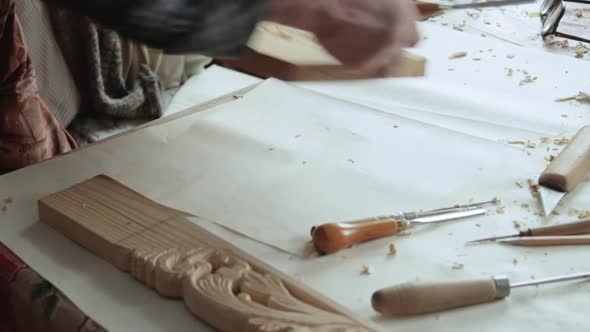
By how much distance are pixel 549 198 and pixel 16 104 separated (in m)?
0.70

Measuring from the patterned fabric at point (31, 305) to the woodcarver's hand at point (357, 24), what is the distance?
1.02ft

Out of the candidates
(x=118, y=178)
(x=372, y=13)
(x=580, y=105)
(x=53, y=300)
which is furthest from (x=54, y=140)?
(x=580, y=105)

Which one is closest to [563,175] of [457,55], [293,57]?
[293,57]

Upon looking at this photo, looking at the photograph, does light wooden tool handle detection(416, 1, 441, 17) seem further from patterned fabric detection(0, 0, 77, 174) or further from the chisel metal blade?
patterned fabric detection(0, 0, 77, 174)

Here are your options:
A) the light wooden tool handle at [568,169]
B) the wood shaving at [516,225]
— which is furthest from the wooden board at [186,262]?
the light wooden tool handle at [568,169]

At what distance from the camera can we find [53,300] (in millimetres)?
599

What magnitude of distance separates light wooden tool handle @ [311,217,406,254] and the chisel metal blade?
0.58 ft

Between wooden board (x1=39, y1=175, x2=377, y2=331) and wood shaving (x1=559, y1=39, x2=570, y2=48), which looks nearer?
wooden board (x1=39, y1=175, x2=377, y2=331)

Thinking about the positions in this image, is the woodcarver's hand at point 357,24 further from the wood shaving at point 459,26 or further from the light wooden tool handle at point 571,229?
the wood shaving at point 459,26

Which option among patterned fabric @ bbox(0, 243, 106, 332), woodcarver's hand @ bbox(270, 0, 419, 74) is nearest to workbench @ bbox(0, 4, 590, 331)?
patterned fabric @ bbox(0, 243, 106, 332)

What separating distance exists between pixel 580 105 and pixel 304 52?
0.59 m

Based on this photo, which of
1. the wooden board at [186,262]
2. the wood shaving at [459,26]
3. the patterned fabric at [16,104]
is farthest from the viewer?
the wood shaving at [459,26]

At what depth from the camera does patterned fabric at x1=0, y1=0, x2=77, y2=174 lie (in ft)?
2.85

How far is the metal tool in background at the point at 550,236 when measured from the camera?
0.67 meters
